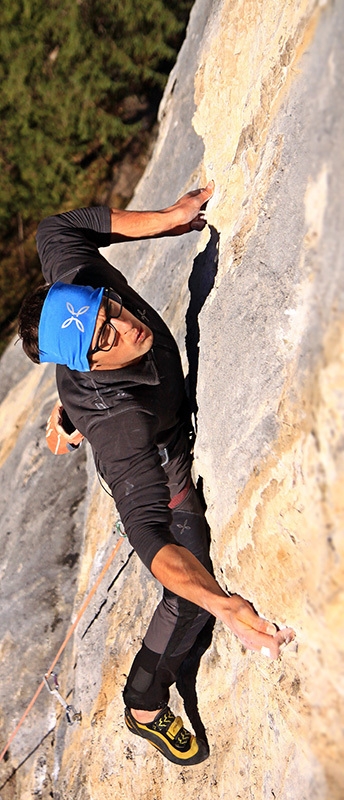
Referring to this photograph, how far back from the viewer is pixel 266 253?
2260 mm

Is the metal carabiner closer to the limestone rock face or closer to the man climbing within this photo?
the limestone rock face

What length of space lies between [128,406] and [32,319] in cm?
49

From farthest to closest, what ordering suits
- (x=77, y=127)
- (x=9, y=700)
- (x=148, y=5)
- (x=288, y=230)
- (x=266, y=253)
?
1. (x=77, y=127)
2. (x=148, y=5)
3. (x=9, y=700)
4. (x=266, y=253)
5. (x=288, y=230)

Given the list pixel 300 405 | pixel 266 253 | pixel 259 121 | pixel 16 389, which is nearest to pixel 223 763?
pixel 300 405

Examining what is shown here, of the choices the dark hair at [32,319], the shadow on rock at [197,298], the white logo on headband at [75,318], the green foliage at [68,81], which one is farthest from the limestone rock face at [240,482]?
the green foliage at [68,81]

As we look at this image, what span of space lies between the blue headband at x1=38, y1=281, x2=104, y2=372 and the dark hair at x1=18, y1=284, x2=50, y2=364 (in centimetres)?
5

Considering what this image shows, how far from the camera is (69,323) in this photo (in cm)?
243

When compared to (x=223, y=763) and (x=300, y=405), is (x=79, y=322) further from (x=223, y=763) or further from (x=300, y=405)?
(x=223, y=763)

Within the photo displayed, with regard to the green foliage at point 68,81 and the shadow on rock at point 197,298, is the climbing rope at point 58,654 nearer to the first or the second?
the shadow on rock at point 197,298

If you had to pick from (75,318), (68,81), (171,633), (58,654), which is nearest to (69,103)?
(68,81)

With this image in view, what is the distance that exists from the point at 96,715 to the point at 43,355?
198 centimetres

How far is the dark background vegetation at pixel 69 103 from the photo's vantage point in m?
8.64

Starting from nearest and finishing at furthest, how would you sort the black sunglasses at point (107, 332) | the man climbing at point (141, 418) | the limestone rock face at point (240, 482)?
the limestone rock face at point (240, 482), the man climbing at point (141, 418), the black sunglasses at point (107, 332)

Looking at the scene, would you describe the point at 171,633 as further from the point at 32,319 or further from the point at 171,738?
the point at 32,319
